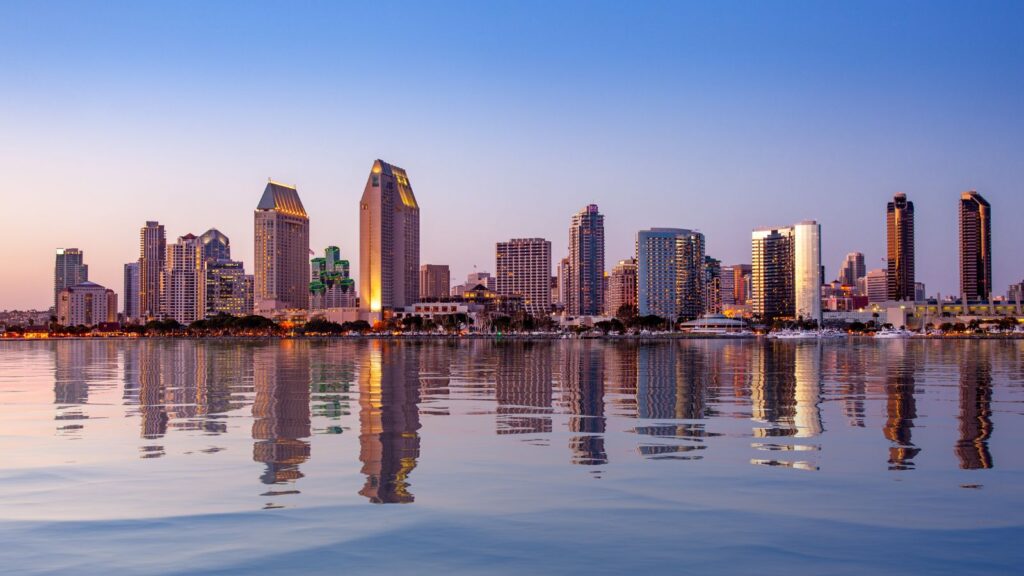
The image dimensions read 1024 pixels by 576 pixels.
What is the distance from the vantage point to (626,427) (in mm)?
30125

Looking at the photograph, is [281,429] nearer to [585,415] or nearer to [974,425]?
[585,415]

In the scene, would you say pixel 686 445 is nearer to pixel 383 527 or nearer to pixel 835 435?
pixel 835 435

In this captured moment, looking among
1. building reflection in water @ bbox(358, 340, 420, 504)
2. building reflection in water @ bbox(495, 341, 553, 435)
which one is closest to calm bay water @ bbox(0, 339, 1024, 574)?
building reflection in water @ bbox(358, 340, 420, 504)

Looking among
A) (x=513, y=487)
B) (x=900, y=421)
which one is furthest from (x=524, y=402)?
(x=513, y=487)

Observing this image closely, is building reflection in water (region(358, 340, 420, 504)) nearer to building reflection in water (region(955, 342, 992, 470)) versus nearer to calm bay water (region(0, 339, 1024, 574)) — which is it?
calm bay water (region(0, 339, 1024, 574))

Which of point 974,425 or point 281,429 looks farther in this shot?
point 974,425

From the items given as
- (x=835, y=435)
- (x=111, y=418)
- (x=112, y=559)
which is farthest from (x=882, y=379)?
(x=112, y=559)

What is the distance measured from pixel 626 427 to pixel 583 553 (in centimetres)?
1632

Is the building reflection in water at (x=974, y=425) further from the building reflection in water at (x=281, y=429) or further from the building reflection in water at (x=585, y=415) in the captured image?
the building reflection in water at (x=281, y=429)

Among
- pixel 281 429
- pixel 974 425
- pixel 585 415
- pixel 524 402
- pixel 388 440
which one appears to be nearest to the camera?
pixel 388 440

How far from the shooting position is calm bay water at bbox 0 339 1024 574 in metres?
13.9

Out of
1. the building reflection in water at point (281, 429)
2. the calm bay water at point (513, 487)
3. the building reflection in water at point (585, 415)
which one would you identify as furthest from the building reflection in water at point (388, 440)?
the building reflection in water at point (585, 415)

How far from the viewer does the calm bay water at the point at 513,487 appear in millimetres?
13922

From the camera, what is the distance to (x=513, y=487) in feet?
64.1
